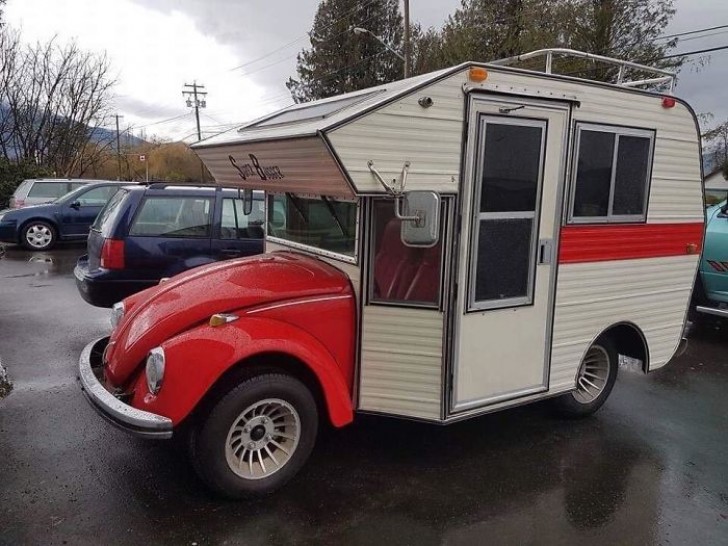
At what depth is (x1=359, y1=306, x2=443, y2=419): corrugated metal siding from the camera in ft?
12.3

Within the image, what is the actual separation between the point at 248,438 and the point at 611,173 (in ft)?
10.6

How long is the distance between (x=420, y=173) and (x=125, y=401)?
2.27m

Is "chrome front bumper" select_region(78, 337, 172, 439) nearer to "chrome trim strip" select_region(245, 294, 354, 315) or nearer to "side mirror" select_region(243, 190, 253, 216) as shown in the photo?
"chrome trim strip" select_region(245, 294, 354, 315)

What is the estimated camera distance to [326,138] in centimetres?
312

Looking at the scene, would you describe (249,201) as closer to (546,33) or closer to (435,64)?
(546,33)

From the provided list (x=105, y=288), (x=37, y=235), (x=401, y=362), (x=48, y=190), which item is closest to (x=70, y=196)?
(x=37, y=235)

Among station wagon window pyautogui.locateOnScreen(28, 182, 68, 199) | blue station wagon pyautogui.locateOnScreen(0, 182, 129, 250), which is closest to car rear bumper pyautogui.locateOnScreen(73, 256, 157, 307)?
blue station wagon pyautogui.locateOnScreen(0, 182, 129, 250)

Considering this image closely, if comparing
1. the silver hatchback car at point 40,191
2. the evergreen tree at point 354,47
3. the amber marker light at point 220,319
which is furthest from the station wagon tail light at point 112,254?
the evergreen tree at point 354,47

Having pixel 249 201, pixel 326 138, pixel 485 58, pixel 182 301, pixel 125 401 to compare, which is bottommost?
pixel 125 401

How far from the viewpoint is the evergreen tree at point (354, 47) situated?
32.5 m

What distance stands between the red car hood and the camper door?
0.91 meters

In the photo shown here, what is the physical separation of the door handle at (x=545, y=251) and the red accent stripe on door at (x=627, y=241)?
0.09 meters

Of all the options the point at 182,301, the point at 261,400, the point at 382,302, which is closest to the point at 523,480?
the point at 382,302

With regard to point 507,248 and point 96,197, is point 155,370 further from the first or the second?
point 96,197
